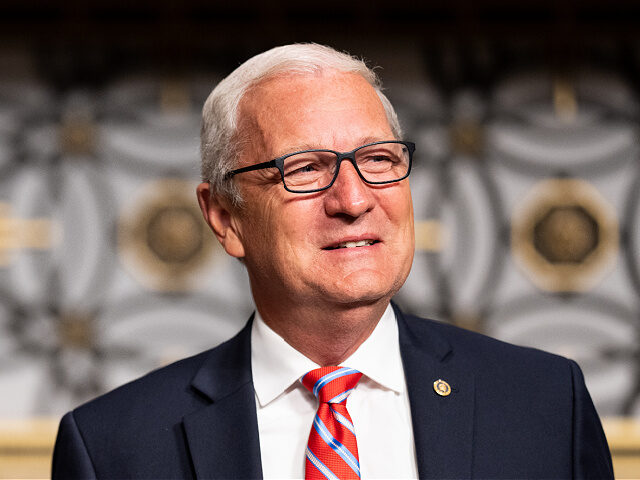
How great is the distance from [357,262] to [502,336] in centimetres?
192

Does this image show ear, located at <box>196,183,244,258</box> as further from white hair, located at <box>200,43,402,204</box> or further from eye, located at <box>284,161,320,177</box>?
eye, located at <box>284,161,320,177</box>

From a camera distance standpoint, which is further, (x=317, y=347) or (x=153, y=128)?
(x=153, y=128)

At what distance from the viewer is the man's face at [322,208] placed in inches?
50.2

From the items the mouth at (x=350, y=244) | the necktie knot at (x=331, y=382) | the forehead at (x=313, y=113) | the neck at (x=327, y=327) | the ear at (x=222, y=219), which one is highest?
the forehead at (x=313, y=113)

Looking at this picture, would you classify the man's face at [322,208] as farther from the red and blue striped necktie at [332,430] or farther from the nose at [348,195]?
the red and blue striped necktie at [332,430]

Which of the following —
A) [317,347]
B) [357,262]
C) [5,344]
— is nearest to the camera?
[357,262]

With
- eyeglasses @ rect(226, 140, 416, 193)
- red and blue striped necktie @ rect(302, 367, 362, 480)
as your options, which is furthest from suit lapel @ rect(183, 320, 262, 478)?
eyeglasses @ rect(226, 140, 416, 193)

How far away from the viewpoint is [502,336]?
304 centimetres

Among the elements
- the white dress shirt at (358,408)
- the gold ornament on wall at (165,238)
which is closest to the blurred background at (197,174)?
the gold ornament on wall at (165,238)

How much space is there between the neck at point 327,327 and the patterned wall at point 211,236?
1.66 m

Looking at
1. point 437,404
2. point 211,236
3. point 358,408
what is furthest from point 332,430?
point 211,236

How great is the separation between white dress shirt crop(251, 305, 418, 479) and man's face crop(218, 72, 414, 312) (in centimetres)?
13

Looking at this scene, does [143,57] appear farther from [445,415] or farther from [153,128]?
[445,415]

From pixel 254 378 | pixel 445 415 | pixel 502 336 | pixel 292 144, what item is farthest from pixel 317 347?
pixel 502 336
